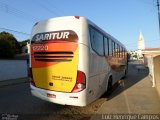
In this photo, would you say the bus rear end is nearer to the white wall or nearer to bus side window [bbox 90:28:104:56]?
bus side window [bbox 90:28:104:56]

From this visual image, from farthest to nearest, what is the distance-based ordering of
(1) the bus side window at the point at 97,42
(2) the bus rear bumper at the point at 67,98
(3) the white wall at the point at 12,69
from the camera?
(3) the white wall at the point at 12,69, (1) the bus side window at the point at 97,42, (2) the bus rear bumper at the point at 67,98

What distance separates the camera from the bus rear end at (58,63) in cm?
867

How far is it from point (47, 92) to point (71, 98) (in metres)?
0.97

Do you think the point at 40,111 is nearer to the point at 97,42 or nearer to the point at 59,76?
the point at 59,76

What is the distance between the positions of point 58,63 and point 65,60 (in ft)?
0.98

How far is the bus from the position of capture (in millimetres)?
8664

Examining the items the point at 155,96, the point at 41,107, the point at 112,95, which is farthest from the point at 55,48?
the point at 155,96

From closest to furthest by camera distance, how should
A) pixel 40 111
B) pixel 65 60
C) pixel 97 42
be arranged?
pixel 65 60 → pixel 40 111 → pixel 97 42

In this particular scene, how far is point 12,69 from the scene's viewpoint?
29781 mm

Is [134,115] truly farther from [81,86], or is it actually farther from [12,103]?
[12,103]

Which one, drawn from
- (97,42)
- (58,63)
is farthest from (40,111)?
(97,42)

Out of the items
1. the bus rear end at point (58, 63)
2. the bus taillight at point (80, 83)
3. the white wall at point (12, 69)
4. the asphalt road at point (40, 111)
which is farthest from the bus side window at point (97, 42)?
the white wall at point (12, 69)

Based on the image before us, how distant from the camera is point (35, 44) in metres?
9.59

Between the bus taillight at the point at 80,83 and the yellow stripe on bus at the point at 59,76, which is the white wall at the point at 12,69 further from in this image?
the bus taillight at the point at 80,83
